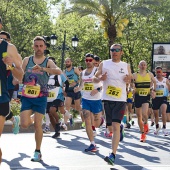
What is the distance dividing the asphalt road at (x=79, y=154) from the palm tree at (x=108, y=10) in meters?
20.1

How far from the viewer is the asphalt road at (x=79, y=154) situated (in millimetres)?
7574

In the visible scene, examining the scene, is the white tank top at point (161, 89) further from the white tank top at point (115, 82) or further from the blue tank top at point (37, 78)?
the blue tank top at point (37, 78)

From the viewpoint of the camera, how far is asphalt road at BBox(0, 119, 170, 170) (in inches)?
298

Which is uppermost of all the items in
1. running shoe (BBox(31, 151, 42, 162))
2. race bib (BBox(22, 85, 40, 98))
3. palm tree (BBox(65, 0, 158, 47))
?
palm tree (BBox(65, 0, 158, 47))

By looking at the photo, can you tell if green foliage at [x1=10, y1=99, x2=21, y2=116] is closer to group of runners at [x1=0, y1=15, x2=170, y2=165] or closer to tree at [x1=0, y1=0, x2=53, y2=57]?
group of runners at [x1=0, y1=15, x2=170, y2=165]

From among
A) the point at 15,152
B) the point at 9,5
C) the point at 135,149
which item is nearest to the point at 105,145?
the point at 135,149

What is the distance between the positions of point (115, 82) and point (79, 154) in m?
1.69

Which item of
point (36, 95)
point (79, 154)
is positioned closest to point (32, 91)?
point (36, 95)

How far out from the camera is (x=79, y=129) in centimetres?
1543

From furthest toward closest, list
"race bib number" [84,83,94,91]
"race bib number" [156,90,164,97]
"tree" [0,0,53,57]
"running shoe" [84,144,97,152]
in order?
"tree" [0,0,53,57]
"race bib number" [156,90,164,97]
"race bib number" [84,83,94,91]
"running shoe" [84,144,97,152]

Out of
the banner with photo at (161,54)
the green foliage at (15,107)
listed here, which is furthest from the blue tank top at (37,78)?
the banner with photo at (161,54)

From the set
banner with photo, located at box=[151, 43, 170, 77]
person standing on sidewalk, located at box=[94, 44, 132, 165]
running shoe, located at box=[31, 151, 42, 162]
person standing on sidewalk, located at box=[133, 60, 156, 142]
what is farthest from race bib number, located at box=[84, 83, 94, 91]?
banner with photo, located at box=[151, 43, 170, 77]

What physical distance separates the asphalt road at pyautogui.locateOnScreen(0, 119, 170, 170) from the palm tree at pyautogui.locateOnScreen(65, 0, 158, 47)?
20.1 m

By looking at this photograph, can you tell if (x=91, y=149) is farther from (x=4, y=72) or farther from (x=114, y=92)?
(x=4, y=72)
